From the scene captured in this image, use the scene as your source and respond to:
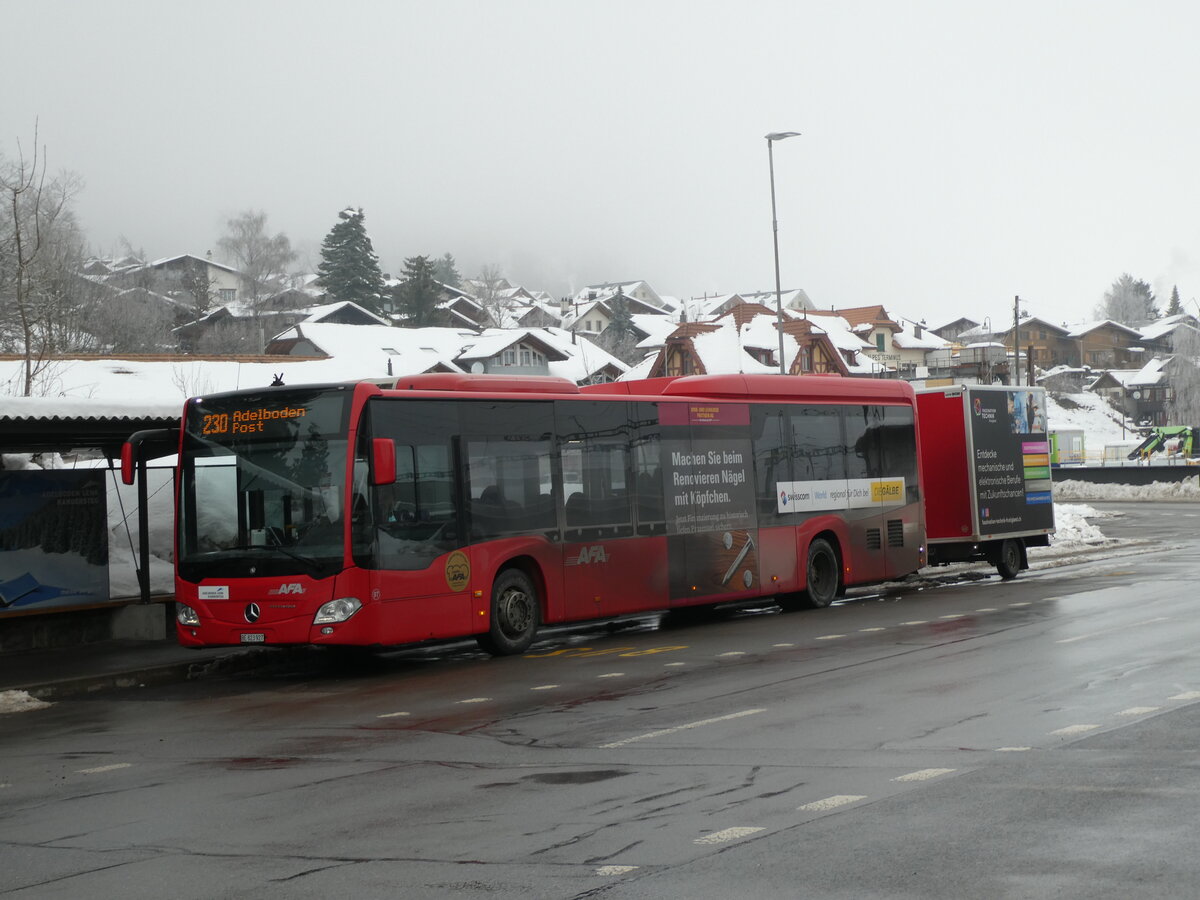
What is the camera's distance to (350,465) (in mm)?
14562

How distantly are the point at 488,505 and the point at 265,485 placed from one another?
2499mm

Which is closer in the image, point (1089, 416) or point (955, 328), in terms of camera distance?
point (1089, 416)

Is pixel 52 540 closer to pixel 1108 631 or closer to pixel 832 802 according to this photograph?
pixel 1108 631

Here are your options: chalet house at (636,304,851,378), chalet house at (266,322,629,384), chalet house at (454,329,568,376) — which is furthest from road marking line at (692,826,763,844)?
chalet house at (636,304,851,378)

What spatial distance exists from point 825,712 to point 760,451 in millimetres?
10022

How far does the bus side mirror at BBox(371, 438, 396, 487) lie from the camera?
14.4 meters

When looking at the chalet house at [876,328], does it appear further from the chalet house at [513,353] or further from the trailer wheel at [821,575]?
the trailer wheel at [821,575]

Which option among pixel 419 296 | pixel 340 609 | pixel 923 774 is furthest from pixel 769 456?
pixel 419 296

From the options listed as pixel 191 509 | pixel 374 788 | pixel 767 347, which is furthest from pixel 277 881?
pixel 767 347

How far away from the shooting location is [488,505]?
16.0m

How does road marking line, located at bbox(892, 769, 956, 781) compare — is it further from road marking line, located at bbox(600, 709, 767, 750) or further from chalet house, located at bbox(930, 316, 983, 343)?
chalet house, located at bbox(930, 316, 983, 343)

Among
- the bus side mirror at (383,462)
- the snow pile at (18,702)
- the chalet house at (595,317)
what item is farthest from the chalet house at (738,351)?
the snow pile at (18,702)

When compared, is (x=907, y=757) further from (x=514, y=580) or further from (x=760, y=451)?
(x=760, y=451)

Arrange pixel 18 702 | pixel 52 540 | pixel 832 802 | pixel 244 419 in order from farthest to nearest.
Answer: pixel 52 540 < pixel 244 419 < pixel 18 702 < pixel 832 802
